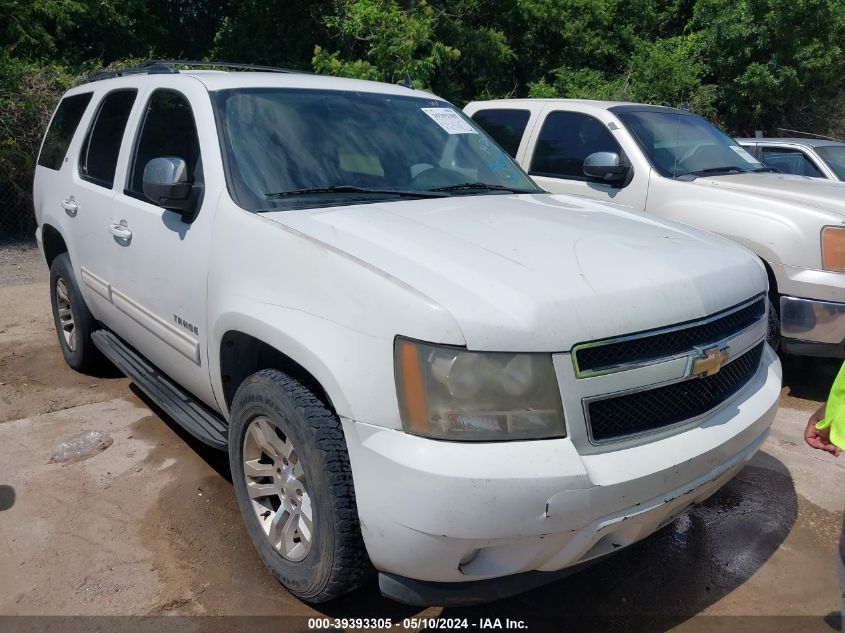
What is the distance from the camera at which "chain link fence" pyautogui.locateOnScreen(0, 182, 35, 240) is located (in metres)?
9.50

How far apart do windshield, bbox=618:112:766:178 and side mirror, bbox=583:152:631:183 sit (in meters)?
0.33

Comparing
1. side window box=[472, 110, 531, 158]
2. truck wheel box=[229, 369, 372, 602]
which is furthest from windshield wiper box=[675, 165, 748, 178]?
truck wheel box=[229, 369, 372, 602]

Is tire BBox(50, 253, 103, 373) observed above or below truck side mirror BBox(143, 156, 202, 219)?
below

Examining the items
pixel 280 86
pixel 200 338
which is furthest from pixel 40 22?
pixel 200 338

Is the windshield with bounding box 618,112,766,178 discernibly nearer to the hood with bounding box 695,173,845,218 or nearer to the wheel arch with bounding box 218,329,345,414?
the hood with bounding box 695,173,845,218

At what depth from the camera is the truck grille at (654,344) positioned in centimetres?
216

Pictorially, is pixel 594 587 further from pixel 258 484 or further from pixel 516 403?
pixel 258 484

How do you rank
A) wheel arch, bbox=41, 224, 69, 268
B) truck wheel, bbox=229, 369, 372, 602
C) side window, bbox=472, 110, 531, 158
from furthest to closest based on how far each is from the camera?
side window, bbox=472, 110, 531, 158 → wheel arch, bbox=41, 224, 69, 268 → truck wheel, bbox=229, 369, 372, 602

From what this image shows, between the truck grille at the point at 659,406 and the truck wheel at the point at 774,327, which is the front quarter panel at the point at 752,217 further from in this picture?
the truck grille at the point at 659,406

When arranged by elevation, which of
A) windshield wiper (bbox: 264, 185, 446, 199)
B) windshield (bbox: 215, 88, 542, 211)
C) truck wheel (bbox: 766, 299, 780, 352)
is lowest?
truck wheel (bbox: 766, 299, 780, 352)

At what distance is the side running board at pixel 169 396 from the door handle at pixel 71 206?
76cm

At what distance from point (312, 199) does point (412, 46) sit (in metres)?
8.70

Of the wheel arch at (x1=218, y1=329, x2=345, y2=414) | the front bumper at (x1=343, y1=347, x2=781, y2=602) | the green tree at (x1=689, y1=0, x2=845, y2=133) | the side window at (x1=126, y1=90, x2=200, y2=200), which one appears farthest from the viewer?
the green tree at (x1=689, y1=0, x2=845, y2=133)

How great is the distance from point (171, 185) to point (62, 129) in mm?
2608
